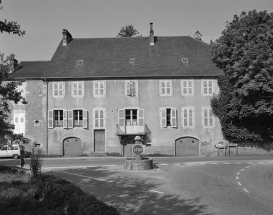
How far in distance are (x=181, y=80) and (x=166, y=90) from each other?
1.62 metres

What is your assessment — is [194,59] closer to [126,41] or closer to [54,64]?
[126,41]

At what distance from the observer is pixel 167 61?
→ 30.5 meters

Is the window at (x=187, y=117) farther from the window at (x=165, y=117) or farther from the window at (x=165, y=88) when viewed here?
the window at (x=165, y=88)

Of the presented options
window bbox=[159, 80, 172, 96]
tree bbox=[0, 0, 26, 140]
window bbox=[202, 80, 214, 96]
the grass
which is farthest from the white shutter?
the grass

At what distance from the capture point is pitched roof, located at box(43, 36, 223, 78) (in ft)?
96.6

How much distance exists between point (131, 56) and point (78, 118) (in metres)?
7.77

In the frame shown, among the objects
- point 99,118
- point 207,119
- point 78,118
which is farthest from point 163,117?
point 78,118

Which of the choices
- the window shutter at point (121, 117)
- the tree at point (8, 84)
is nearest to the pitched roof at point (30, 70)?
the window shutter at point (121, 117)

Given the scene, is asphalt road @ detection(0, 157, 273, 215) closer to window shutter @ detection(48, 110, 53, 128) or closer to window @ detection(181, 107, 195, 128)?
window @ detection(181, 107, 195, 128)

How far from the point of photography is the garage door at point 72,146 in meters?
29.2

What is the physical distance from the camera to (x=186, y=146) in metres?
29.0

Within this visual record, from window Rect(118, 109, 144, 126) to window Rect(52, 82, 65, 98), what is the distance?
5.51 m

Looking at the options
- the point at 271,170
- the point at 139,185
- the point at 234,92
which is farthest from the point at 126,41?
the point at 139,185

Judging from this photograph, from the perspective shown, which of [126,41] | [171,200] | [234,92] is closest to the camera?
[171,200]
